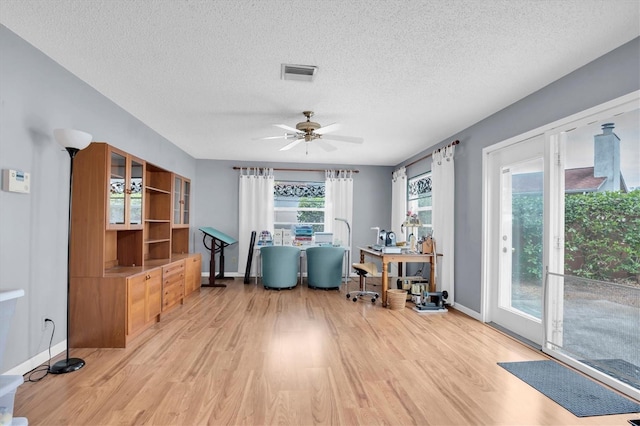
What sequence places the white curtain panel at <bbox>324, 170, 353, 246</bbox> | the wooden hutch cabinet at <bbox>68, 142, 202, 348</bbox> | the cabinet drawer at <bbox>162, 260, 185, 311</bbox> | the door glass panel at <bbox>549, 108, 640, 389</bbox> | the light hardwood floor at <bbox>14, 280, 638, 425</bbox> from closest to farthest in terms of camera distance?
the light hardwood floor at <bbox>14, 280, 638, 425</bbox>, the door glass panel at <bbox>549, 108, 640, 389</bbox>, the wooden hutch cabinet at <bbox>68, 142, 202, 348</bbox>, the cabinet drawer at <bbox>162, 260, 185, 311</bbox>, the white curtain panel at <bbox>324, 170, 353, 246</bbox>

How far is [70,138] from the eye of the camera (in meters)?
2.57

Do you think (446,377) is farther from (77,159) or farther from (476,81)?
(77,159)

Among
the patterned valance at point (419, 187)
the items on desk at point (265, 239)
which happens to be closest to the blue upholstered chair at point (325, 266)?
the items on desk at point (265, 239)

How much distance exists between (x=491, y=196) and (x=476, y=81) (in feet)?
4.77

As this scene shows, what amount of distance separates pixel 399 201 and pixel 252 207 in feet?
9.53

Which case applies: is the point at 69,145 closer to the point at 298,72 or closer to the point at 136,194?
the point at 136,194

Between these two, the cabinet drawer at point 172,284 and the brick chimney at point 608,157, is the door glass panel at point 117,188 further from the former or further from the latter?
the brick chimney at point 608,157

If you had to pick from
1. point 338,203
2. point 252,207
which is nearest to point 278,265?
point 252,207

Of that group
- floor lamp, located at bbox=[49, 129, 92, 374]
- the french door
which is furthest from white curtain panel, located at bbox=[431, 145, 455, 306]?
floor lamp, located at bbox=[49, 129, 92, 374]

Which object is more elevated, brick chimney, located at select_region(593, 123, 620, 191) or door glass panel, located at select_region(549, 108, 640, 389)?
brick chimney, located at select_region(593, 123, 620, 191)

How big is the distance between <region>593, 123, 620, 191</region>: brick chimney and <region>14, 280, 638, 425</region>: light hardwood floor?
1.53 metres

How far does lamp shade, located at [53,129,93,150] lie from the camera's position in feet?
8.35

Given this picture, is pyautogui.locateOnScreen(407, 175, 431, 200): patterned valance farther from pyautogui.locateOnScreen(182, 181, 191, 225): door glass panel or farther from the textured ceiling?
pyautogui.locateOnScreen(182, 181, 191, 225): door glass panel

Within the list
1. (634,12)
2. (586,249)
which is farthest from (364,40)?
(586,249)
